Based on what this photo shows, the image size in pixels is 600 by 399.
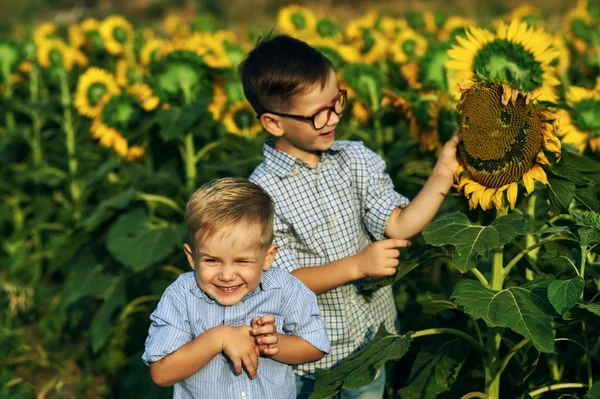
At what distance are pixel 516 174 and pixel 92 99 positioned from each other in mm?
2744

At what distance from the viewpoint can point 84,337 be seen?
4.04 meters

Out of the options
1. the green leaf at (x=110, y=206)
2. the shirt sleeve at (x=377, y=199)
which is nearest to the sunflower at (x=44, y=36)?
the green leaf at (x=110, y=206)

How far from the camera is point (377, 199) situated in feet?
8.04

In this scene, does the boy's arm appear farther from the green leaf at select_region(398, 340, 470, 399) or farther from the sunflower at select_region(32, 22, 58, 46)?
the sunflower at select_region(32, 22, 58, 46)

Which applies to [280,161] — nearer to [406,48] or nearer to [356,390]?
[356,390]

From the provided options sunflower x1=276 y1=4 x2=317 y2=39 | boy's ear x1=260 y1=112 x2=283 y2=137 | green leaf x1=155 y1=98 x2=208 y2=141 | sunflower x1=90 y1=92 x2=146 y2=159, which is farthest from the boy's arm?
sunflower x1=276 y1=4 x2=317 y2=39

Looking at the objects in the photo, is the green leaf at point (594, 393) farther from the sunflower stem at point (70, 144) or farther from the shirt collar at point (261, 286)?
the sunflower stem at point (70, 144)

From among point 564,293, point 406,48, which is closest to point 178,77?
point 406,48

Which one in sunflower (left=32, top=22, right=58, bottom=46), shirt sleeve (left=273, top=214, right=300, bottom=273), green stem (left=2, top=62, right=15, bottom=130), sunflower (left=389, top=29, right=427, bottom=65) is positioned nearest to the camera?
shirt sleeve (left=273, top=214, right=300, bottom=273)

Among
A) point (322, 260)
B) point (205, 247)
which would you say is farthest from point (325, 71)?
point (205, 247)

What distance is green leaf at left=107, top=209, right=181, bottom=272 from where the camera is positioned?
3117 millimetres

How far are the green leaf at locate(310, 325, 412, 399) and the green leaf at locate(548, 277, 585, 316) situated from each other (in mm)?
355

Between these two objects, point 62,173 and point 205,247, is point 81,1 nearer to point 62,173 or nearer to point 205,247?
point 62,173

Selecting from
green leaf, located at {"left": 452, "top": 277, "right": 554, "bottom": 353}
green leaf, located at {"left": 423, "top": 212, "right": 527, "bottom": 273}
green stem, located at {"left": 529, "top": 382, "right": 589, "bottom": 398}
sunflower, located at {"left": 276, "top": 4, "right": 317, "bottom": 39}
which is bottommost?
sunflower, located at {"left": 276, "top": 4, "right": 317, "bottom": 39}
